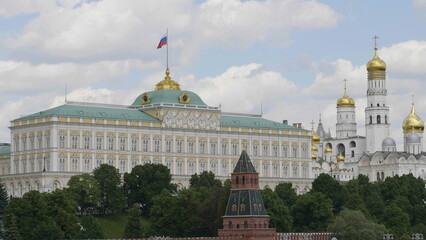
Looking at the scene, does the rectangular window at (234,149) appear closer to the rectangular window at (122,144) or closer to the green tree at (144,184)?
the rectangular window at (122,144)

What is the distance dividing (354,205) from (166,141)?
Result: 31373 millimetres

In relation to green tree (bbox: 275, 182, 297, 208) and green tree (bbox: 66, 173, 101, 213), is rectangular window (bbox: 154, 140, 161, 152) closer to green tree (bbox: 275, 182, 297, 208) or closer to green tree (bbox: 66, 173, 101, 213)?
green tree (bbox: 275, 182, 297, 208)

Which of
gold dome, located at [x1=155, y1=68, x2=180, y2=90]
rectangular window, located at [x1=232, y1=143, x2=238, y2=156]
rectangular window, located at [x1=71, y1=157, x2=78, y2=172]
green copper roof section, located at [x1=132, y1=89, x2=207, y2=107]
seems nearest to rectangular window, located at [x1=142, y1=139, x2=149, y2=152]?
green copper roof section, located at [x1=132, y1=89, x2=207, y2=107]

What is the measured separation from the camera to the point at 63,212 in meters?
Result: 144

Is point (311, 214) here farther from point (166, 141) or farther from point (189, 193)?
point (166, 141)

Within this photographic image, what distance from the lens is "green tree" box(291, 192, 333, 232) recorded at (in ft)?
524

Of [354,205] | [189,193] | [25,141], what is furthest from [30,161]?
[354,205]

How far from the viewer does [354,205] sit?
169375 mm

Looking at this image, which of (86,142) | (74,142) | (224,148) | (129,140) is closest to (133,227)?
(74,142)

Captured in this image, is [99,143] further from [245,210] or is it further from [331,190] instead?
[245,210]

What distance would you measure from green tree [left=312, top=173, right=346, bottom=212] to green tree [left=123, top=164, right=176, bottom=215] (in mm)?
21794

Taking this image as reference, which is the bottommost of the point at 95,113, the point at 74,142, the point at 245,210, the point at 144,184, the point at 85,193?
the point at 245,210

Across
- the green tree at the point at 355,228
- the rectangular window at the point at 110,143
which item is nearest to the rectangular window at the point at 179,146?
the rectangular window at the point at 110,143

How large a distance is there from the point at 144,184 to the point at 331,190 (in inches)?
1026
